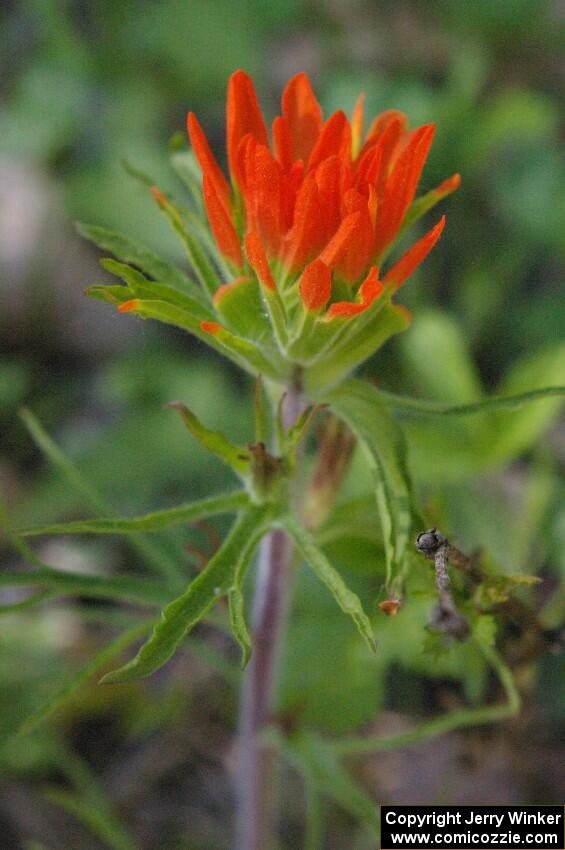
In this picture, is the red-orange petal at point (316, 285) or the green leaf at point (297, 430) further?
the green leaf at point (297, 430)

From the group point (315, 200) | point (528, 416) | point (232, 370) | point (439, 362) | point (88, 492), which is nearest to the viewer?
point (315, 200)

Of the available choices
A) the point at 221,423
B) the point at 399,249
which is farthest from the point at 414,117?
the point at 221,423

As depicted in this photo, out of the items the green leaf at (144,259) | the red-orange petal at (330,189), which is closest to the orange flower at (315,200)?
the red-orange petal at (330,189)

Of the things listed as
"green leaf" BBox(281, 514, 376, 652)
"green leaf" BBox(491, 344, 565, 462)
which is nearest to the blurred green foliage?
"green leaf" BBox(491, 344, 565, 462)

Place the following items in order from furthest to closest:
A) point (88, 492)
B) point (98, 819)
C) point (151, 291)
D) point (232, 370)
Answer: point (232, 370)
point (98, 819)
point (88, 492)
point (151, 291)

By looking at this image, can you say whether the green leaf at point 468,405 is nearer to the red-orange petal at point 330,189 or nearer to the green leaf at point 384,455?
the green leaf at point 384,455

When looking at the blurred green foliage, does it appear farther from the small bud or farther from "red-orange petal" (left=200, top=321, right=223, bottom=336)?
"red-orange petal" (left=200, top=321, right=223, bottom=336)

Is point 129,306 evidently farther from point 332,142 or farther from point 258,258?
point 332,142

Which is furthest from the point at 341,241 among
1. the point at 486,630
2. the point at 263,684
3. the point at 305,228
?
the point at 263,684
